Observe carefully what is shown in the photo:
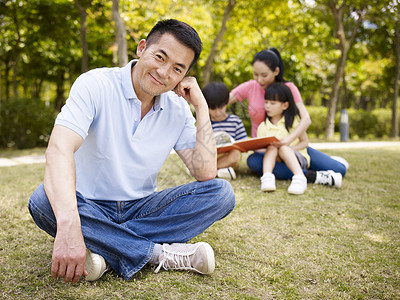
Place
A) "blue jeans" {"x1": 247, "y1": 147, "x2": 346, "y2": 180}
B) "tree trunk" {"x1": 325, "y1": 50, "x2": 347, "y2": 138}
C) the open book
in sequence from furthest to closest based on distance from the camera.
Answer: "tree trunk" {"x1": 325, "y1": 50, "x2": 347, "y2": 138} < "blue jeans" {"x1": 247, "y1": 147, "x2": 346, "y2": 180} < the open book

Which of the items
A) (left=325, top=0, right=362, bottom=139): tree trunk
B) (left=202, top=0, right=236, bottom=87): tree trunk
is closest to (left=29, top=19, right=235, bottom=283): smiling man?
(left=202, top=0, right=236, bottom=87): tree trunk

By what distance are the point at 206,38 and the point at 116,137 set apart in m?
10.9

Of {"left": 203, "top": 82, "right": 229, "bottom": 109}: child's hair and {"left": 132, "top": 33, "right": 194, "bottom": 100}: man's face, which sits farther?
{"left": 203, "top": 82, "right": 229, "bottom": 109}: child's hair

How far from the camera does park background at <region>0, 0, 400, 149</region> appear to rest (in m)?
Result: 8.38

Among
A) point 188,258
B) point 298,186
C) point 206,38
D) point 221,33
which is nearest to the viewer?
point 188,258

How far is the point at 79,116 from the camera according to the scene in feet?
5.65

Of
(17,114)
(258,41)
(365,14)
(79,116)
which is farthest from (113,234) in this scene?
(365,14)

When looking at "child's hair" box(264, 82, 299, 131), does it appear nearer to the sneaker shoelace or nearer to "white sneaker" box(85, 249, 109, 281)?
the sneaker shoelace

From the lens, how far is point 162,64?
6.42 feet

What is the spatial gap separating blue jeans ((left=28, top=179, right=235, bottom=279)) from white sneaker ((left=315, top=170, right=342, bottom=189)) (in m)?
2.23

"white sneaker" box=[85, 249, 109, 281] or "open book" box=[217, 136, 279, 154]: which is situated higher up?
"open book" box=[217, 136, 279, 154]

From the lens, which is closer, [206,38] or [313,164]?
[313,164]

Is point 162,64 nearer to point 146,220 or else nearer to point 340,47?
point 146,220

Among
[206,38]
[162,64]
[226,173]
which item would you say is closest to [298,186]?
[226,173]
